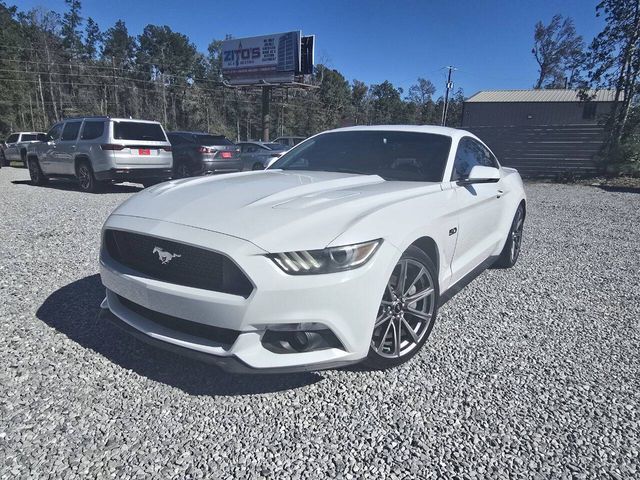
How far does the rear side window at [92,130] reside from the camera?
9779 millimetres

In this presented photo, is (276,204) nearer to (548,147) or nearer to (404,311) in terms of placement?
(404,311)

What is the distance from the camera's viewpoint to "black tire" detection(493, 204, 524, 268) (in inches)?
183

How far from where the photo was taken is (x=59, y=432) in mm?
1950

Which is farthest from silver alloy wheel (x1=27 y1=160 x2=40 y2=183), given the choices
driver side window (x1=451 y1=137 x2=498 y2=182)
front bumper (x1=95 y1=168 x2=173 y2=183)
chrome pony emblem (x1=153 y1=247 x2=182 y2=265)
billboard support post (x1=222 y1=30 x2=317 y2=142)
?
billboard support post (x1=222 y1=30 x2=317 y2=142)

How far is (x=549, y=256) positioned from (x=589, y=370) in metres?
3.17

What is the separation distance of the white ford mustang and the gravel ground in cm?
31

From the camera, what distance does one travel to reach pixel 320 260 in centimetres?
203

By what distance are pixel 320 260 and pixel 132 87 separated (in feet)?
209

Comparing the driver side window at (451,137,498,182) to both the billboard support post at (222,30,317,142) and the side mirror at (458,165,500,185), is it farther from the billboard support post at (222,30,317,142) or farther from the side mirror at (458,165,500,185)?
the billboard support post at (222,30,317,142)

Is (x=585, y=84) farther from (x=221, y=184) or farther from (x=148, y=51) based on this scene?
(x=148, y=51)

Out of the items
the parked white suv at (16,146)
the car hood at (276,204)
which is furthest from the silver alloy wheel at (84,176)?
the parked white suv at (16,146)

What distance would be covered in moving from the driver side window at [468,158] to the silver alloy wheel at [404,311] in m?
1.08

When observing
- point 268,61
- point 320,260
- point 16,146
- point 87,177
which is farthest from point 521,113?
point 320,260

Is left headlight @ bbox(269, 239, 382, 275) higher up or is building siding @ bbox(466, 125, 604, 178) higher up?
building siding @ bbox(466, 125, 604, 178)
